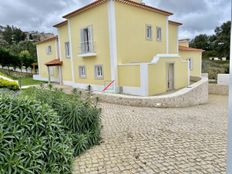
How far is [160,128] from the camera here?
7125 millimetres

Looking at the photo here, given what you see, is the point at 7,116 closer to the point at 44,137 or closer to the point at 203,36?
the point at 44,137

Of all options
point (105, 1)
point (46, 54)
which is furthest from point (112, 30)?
point (46, 54)

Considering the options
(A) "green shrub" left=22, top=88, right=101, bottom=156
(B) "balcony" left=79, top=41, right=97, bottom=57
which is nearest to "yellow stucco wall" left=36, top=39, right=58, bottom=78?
(B) "balcony" left=79, top=41, right=97, bottom=57

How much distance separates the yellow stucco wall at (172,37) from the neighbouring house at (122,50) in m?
1.41

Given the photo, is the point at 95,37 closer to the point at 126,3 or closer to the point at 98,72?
the point at 98,72

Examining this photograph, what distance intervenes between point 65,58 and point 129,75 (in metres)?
10.2

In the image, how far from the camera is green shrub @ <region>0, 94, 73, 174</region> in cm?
318

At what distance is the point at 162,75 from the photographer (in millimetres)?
15242

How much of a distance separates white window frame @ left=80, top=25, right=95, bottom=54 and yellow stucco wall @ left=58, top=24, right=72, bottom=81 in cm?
362

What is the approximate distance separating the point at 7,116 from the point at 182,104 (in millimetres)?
11915

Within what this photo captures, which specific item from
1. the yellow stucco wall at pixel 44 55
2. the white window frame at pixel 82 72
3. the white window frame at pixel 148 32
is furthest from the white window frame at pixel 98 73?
the yellow stucco wall at pixel 44 55

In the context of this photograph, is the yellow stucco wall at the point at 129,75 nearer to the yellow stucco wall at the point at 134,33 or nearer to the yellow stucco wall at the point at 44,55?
the yellow stucco wall at the point at 134,33

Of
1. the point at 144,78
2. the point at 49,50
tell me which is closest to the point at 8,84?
the point at 144,78

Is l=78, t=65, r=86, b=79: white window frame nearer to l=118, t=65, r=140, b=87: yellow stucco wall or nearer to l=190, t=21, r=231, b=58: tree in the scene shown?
l=118, t=65, r=140, b=87: yellow stucco wall
